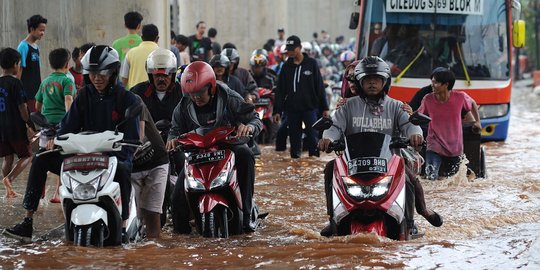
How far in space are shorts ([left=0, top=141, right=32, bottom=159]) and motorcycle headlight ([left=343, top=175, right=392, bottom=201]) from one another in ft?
15.8

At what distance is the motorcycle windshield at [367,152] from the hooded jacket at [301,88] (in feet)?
25.9

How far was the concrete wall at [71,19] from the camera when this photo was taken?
55.6ft

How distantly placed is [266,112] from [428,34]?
2824mm

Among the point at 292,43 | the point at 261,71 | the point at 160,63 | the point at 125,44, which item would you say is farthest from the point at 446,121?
the point at 261,71

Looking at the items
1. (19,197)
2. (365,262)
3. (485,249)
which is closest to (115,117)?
(365,262)

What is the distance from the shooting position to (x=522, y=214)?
11133 millimetres

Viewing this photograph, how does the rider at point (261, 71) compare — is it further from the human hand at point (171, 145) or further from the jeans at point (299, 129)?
the human hand at point (171, 145)

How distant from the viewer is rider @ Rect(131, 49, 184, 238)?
9.21 m

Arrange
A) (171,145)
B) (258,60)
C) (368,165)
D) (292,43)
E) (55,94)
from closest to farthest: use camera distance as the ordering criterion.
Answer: (368,165) → (171,145) → (55,94) → (292,43) → (258,60)

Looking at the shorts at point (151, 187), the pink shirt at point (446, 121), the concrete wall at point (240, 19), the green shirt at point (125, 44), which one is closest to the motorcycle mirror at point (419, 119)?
the shorts at point (151, 187)

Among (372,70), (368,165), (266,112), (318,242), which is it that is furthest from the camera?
(266,112)

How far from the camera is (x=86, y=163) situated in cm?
809

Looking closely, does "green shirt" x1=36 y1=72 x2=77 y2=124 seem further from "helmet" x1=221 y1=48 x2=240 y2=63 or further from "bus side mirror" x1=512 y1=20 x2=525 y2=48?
"bus side mirror" x1=512 y1=20 x2=525 y2=48

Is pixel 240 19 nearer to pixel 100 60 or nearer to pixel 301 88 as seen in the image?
pixel 301 88
